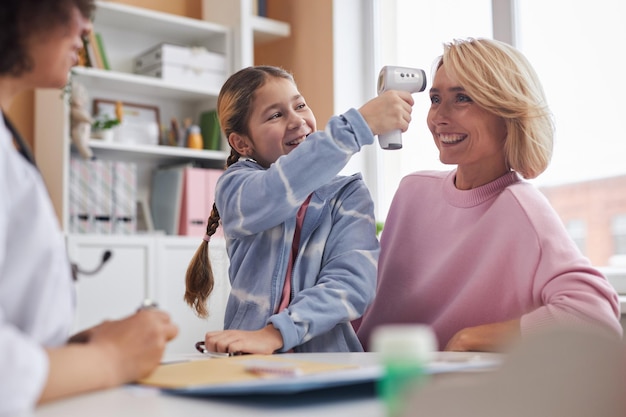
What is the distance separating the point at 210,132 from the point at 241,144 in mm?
2345

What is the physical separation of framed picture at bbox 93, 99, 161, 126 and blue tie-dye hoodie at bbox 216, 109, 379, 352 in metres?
2.35

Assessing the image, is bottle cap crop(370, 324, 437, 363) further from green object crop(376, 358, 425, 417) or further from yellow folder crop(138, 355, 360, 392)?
yellow folder crop(138, 355, 360, 392)

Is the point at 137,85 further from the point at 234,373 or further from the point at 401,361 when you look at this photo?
the point at 401,361

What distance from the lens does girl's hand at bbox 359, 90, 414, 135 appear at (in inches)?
50.3

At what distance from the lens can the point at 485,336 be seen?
1.23 m

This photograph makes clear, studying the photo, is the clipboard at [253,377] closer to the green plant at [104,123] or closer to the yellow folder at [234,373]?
the yellow folder at [234,373]

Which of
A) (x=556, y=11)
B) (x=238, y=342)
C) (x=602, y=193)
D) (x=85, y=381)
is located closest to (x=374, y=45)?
(x=556, y=11)

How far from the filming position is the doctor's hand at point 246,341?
3.70 ft

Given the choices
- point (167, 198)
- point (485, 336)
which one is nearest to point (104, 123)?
point (167, 198)

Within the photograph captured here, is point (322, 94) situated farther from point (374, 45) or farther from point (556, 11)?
point (556, 11)

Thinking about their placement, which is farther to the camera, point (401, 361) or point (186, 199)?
point (186, 199)

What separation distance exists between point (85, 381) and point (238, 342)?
1.55 ft

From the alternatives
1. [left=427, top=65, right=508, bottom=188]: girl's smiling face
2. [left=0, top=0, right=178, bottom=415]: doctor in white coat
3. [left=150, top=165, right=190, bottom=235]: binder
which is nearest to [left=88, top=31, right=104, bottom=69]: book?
[left=150, top=165, right=190, bottom=235]: binder

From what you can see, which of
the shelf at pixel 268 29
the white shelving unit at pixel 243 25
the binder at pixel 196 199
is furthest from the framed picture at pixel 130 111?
the shelf at pixel 268 29
